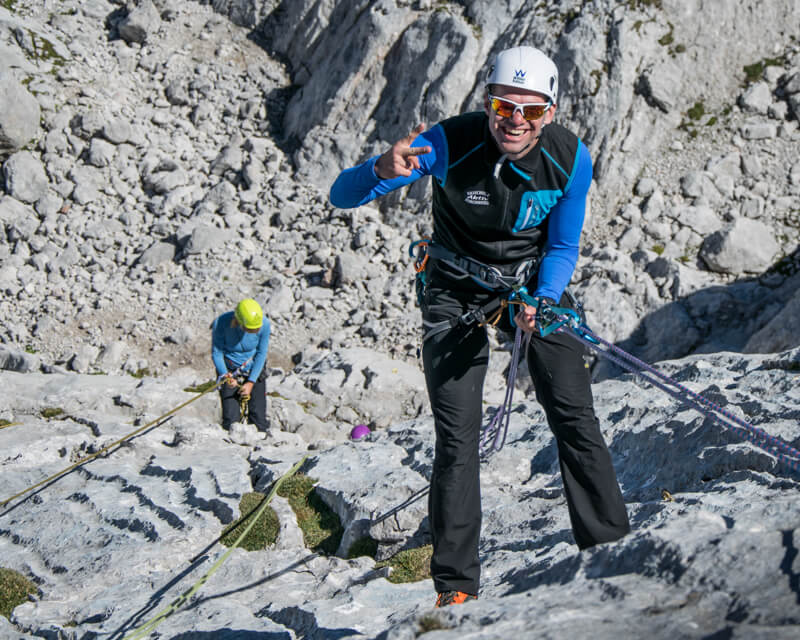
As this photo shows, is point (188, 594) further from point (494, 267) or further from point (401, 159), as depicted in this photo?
point (401, 159)

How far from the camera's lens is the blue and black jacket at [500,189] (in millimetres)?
4961

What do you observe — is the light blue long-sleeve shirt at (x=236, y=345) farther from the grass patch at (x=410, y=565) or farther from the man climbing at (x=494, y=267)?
the man climbing at (x=494, y=267)

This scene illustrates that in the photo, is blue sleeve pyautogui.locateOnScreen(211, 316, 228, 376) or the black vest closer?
the black vest

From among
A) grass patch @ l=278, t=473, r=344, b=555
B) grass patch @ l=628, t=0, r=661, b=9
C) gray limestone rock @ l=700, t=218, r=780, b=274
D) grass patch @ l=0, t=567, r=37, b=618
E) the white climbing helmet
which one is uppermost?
grass patch @ l=628, t=0, r=661, b=9

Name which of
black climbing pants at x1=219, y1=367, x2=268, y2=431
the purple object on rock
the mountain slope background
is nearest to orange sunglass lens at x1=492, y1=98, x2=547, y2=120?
the mountain slope background

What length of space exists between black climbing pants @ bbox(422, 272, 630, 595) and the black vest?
83 centimetres

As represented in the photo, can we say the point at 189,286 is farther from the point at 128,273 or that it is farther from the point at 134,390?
the point at 134,390

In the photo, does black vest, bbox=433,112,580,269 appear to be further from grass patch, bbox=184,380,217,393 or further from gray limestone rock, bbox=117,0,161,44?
gray limestone rock, bbox=117,0,161,44

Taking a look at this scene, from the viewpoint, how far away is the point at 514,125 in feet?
15.6

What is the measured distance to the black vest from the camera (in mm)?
4949

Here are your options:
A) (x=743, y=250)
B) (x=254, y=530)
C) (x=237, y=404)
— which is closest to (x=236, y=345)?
(x=237, y=404)

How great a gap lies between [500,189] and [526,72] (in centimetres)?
79

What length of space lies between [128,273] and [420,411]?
1001cm

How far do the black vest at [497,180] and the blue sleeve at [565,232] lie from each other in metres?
0.07
